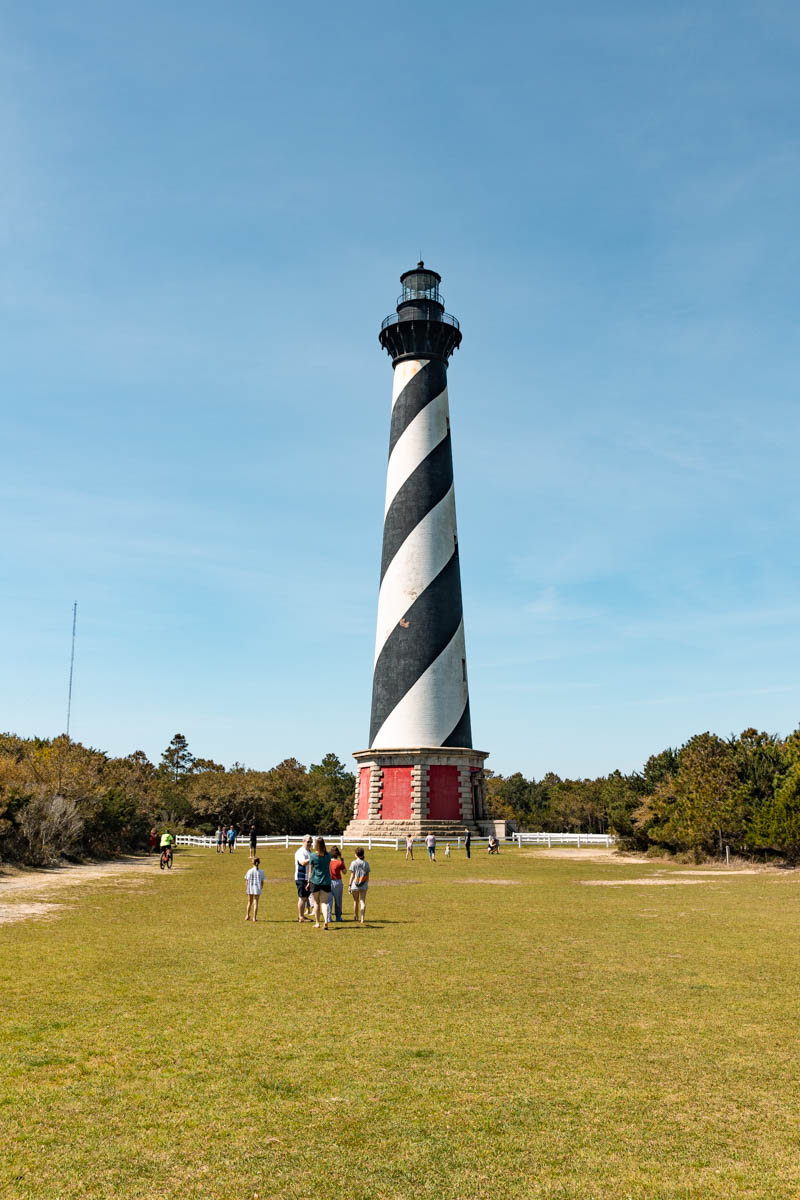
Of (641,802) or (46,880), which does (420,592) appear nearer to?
(641,802)

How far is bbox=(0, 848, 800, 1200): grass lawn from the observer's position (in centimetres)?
539

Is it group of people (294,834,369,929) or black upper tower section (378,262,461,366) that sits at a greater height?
black upper tower section (378,262,461,366)

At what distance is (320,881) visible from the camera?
15.7 metres

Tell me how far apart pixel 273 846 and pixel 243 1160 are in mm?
42721

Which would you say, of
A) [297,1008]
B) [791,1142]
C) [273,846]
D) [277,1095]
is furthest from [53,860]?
[791,1142]

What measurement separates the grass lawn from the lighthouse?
29921 mm

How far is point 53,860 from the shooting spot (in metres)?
29.9

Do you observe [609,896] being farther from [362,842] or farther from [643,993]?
[362,842]

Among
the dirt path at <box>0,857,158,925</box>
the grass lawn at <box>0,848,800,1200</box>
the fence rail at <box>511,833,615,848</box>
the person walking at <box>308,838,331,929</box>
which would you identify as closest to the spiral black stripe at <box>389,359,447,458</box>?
the fence rail at <box>511,833,615,848</box>

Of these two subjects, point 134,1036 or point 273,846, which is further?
point 273,846

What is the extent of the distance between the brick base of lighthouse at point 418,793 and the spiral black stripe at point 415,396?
17602mm

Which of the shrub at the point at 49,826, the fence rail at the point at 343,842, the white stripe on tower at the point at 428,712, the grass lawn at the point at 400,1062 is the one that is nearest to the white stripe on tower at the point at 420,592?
the white stripe on tower at the point at 428,712

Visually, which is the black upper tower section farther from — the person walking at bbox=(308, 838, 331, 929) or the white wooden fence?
the person walking at bbox=(308, 838, 331, 929)

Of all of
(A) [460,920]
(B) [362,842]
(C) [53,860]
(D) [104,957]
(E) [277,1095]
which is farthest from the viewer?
(B) [362,842]
